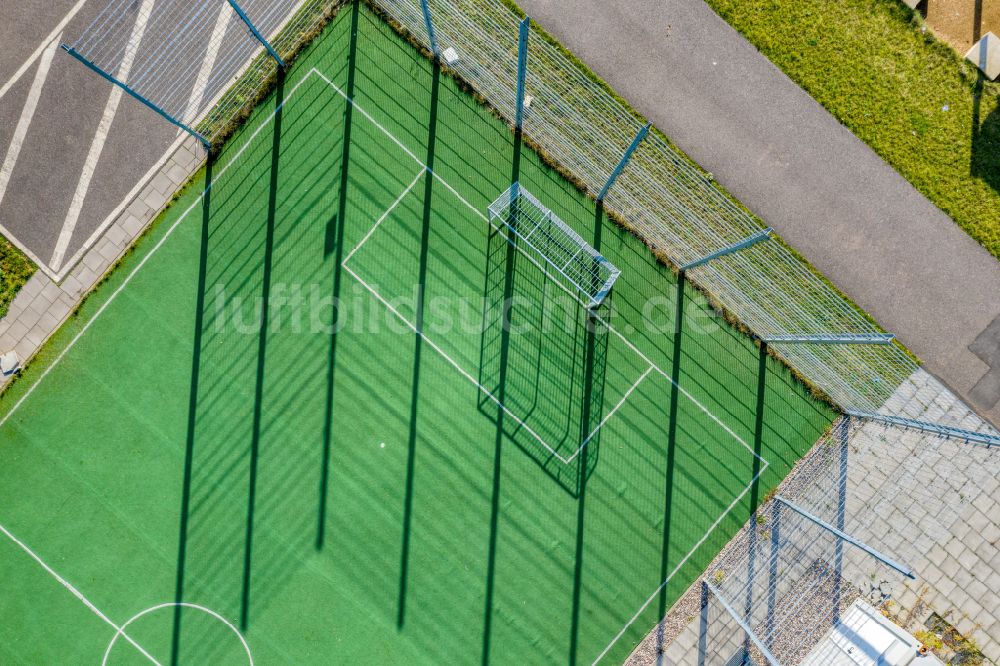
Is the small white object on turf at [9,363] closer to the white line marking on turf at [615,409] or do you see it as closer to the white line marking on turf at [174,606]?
the white line marking on turf at [174,606]

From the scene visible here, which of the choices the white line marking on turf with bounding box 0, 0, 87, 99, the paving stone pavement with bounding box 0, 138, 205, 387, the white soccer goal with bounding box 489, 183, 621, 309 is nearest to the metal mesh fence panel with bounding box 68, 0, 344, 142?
the white line marking on turf with bounding box 0, 0, 87, 99

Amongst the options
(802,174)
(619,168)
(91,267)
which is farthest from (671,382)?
(91,267)

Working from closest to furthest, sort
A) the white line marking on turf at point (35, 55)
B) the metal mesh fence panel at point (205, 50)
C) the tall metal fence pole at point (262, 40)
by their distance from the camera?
the tall metal fence pole at point (262, 40) → the metal mesh fence panel at point (205, 50) → the white line marking on turf at point (35, 55)

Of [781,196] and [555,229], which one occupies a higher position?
[781,196]

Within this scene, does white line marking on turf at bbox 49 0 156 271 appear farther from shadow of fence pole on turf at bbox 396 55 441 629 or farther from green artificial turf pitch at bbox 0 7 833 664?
shadow of fence pole on turf at bbox 396 55 441 629

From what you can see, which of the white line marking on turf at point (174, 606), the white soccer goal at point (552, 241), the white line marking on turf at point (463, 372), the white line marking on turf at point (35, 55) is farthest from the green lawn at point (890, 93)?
the white line marking on turf at point (174, 606)

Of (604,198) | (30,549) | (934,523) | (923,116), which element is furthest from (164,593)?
(923,116)

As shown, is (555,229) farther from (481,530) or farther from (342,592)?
(342,592)
